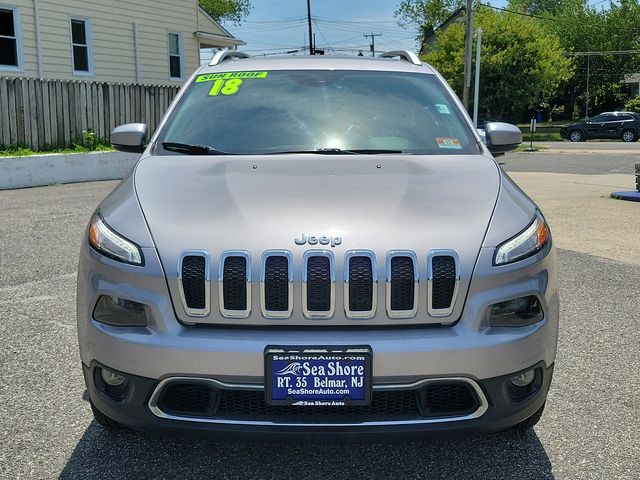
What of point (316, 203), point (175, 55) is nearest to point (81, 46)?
point (175, 55)

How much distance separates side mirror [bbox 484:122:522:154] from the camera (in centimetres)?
385

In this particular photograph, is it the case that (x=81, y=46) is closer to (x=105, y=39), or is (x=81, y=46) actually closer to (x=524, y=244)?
(x=105, y=39)

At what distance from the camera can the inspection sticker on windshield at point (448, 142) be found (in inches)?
138

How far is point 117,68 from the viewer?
1978 centimetres

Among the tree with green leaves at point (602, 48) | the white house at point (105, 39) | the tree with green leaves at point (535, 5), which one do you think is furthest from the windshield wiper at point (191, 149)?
the tree with green leaves at point (535, 5)

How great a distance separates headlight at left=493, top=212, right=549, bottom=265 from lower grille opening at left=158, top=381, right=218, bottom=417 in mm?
1148

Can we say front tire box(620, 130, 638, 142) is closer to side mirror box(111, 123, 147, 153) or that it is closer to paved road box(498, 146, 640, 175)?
paved road box(498, 146, 640, 175)

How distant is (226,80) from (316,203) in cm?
165

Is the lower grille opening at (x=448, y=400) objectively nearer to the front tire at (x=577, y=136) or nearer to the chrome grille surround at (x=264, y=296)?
the chrome grille surround at (x=264, y=296)

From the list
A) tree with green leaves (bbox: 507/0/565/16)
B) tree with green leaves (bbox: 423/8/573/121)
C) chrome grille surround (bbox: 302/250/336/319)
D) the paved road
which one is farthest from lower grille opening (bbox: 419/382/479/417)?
tree with green leaves (bbox: 507/0/565/16)

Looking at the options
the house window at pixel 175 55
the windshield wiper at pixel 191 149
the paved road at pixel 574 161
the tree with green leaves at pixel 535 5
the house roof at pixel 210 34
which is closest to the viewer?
the windshield wiper at pixel 191 149

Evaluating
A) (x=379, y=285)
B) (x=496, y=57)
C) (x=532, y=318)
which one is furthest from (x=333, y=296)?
(x=496, y=57)

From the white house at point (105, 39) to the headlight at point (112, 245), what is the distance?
16047 millimetres

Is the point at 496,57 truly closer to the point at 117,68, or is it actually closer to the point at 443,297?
the point at 117,68
